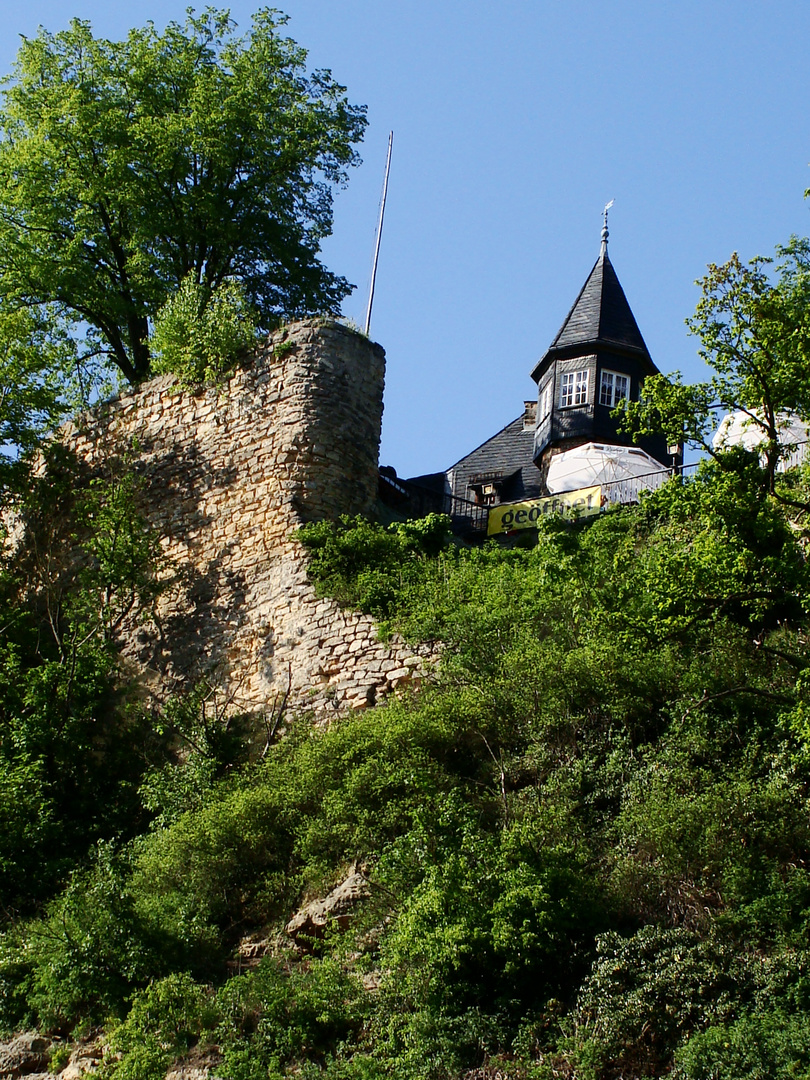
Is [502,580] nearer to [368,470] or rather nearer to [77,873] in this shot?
[368,470]

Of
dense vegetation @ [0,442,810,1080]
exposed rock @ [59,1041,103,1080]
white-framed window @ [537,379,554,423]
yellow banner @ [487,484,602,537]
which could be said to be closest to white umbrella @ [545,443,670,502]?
yellow banner @ [487,484,602,537]

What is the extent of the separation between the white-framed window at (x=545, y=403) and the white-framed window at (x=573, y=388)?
273mm

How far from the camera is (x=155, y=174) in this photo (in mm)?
20281

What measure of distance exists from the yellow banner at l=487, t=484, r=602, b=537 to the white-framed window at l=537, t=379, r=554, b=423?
6140mm

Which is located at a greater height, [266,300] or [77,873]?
[266,300]

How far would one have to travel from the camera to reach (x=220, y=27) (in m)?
22.4

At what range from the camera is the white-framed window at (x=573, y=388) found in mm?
27172

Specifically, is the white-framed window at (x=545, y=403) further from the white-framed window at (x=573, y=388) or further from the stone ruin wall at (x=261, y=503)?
the stone ruin wall at (x=261, y=503)

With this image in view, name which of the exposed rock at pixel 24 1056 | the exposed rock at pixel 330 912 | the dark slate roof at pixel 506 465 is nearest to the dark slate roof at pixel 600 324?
the dark slate roof at pixel 506 465

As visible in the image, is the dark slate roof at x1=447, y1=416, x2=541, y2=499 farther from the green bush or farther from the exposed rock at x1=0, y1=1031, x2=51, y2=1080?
the exposed rock at x1=0, y1=1031, x2=51, y2=1080

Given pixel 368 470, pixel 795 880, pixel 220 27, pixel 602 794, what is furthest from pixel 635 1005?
pixel 220 27

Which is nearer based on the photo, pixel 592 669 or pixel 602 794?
pixel 602 794

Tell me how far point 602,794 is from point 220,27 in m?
16.7

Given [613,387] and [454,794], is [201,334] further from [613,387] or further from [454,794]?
[613,387]
